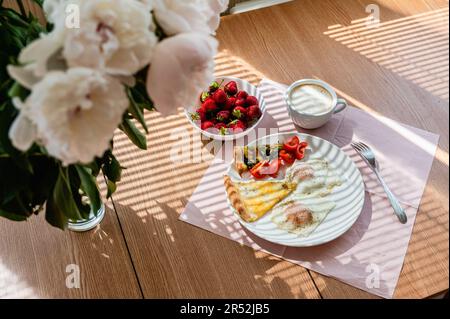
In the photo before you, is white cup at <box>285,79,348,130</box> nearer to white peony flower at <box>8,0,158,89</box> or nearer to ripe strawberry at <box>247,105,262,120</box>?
ripe strawberry at <box>247,105,262,120</box>

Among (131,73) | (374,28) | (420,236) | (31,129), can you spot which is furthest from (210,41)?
(374,28)

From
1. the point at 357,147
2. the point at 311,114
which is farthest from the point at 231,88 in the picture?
the point at 357,147

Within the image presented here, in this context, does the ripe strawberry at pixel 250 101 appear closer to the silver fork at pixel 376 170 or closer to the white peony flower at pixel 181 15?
the silver fork at pixel 376 170

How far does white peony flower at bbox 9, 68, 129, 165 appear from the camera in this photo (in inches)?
19.9

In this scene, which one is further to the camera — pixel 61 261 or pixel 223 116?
pixel 223 116

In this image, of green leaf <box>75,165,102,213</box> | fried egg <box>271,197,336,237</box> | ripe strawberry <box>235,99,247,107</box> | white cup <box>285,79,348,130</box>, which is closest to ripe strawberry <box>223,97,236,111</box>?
ripe strawberry <box>235,99,247,107</box>

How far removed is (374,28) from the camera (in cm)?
135

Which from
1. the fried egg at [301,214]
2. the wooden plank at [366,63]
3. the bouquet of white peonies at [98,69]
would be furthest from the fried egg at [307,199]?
the bouquet of white peonies at [98,69]

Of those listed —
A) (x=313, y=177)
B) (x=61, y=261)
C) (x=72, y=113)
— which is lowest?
(x=61, y=261)

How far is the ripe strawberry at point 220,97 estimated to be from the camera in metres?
1.12

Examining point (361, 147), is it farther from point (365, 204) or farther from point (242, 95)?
point (242, 95)

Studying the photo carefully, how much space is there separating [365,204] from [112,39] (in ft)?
2.17

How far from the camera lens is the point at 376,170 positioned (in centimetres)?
105

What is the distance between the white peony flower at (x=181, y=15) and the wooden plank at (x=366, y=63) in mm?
532
